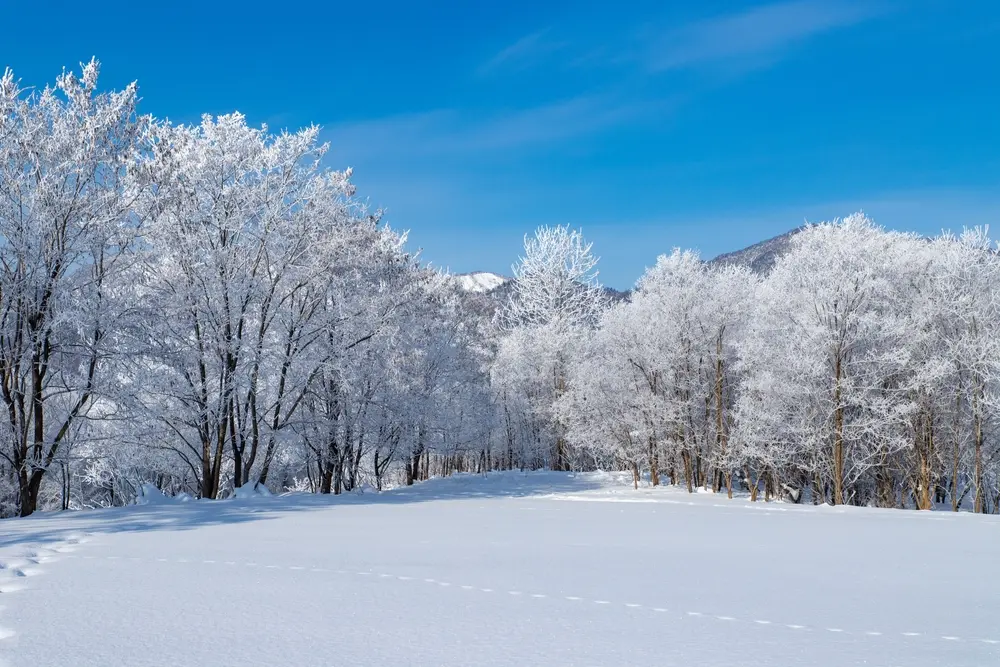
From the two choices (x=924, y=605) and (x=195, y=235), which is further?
(x=195, y=235)

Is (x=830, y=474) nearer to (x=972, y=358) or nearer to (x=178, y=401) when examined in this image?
(x=972, y=358)

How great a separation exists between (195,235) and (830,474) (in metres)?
19.5

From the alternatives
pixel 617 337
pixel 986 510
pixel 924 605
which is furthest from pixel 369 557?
pixel 986 510

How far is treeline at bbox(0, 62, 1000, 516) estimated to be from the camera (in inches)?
649

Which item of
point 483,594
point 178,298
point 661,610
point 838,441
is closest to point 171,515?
point 178,298

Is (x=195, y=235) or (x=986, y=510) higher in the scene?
(x=195, y=235)

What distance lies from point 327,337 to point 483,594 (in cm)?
1652

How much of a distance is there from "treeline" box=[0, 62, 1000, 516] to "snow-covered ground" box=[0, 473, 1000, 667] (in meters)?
5.98

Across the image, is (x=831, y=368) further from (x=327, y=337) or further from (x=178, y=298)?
(x=178, y=298)

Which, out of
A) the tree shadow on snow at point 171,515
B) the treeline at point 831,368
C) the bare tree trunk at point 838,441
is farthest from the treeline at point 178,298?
the bare tree trunk at point 838,441

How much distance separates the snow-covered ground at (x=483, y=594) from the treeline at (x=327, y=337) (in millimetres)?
5984

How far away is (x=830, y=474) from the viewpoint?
23.9 meters

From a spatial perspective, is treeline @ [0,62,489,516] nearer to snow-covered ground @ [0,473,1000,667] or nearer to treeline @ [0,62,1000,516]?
treeline @ [0,62,1000,516]

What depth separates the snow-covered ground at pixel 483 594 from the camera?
182 inches
